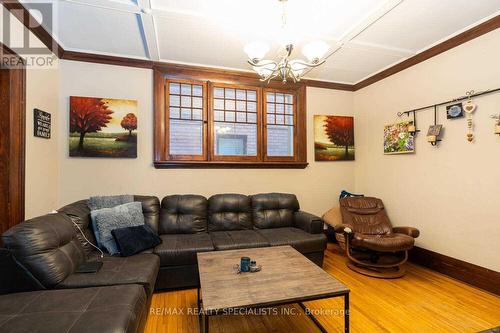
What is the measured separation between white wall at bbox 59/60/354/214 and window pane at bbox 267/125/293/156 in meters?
0.30

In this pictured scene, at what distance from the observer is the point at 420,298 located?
240 centimetres

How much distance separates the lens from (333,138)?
424cm

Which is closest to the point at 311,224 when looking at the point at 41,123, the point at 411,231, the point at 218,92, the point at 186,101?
the point at 411,231

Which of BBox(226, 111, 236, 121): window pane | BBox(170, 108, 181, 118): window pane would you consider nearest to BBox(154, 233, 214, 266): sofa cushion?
BBox(170, 108, 181, 118): window pane

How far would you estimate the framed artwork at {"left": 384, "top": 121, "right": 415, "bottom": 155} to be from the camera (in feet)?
11.0

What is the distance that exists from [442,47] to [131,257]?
412 cm

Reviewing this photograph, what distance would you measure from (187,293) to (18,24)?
3.03 metres

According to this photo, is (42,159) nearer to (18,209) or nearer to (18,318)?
(18,209)

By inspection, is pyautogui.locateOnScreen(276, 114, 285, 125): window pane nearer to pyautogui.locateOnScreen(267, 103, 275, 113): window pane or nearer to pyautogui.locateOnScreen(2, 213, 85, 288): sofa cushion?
pyautogui.locateOnScreen(267, 103, 275, 113): window pane

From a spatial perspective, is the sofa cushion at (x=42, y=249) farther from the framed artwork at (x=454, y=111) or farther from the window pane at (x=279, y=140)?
the framed artwork at (x=454, y=111)

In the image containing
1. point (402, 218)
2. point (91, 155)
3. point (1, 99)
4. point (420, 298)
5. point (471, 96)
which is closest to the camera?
point (1, 99)

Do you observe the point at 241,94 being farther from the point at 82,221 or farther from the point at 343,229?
the point at 82,221

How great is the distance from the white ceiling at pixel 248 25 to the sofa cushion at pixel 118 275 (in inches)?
88.9

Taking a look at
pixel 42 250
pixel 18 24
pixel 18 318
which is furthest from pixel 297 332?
pixel 18 24
